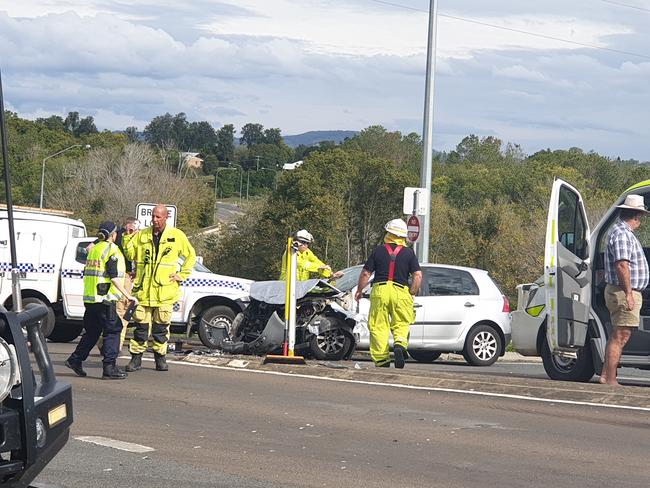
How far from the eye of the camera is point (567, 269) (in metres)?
12.6

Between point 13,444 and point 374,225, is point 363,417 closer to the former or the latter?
point 13,444

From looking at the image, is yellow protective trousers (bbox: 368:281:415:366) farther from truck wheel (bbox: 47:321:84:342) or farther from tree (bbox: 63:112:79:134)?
tree (bbox: 63:112:79:134)

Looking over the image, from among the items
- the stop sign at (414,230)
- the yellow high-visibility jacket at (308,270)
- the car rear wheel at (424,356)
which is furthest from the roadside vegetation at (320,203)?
the yellow high-visibility jacket at (308,270)

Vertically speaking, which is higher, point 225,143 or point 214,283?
point 225,143

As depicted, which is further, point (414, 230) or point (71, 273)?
point (414, 230)

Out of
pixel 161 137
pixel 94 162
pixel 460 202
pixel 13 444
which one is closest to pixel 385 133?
pixel 460 202

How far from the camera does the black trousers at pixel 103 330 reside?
1285 cm

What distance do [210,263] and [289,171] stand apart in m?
9.66

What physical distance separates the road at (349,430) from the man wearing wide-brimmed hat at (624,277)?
0.58 meters

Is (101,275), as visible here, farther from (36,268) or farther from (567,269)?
(36,268)

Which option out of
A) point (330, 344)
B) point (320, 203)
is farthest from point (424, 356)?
point (320, 203)

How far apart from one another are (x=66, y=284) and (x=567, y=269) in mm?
9182

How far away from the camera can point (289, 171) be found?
76.4 meters

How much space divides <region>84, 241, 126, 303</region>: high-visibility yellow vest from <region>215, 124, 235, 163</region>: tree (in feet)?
562
